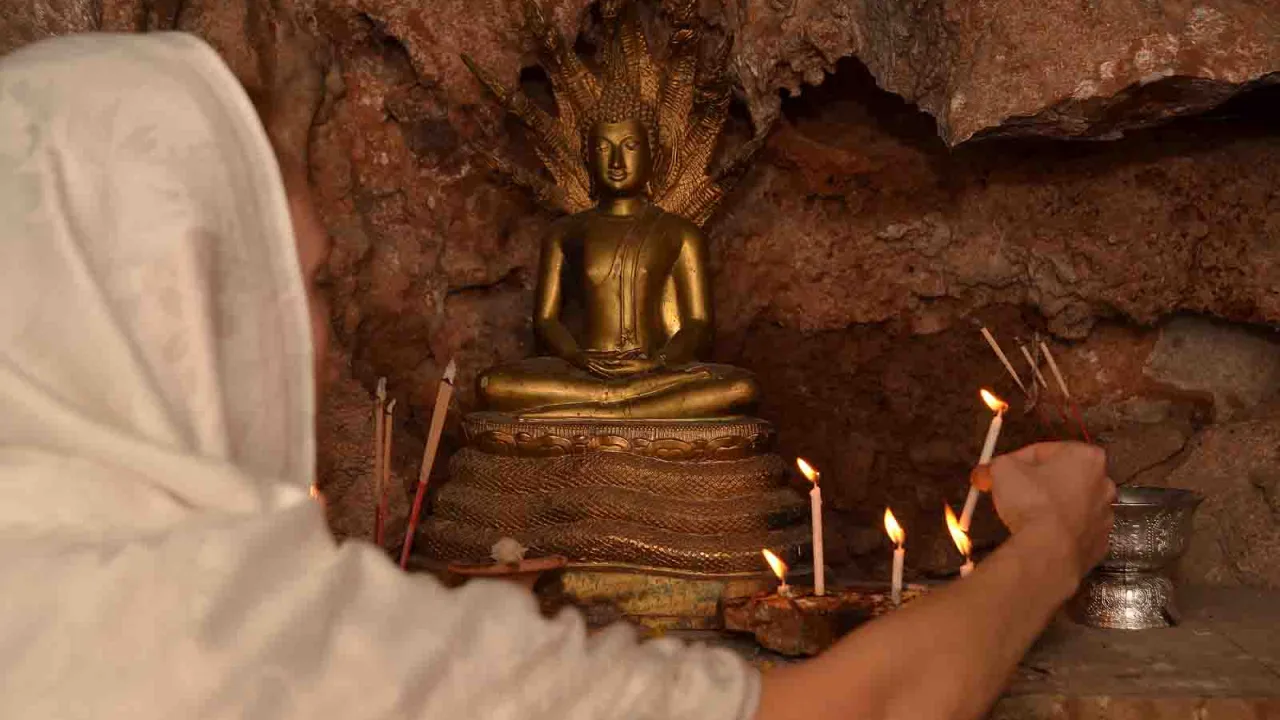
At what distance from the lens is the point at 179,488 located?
0.93 m

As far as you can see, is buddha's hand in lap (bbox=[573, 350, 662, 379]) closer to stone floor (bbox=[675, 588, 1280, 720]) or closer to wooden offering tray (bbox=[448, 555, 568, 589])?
wooden offering tray (bbox=[448, 555, 568, 589])

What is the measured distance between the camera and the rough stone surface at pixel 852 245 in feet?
11.4

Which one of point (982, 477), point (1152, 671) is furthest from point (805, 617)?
point (982, 477)

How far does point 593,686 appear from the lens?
101 centimetres

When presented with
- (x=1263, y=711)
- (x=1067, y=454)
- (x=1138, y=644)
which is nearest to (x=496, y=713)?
(x=1067, y=454)

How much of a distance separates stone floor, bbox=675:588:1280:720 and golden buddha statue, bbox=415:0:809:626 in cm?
40

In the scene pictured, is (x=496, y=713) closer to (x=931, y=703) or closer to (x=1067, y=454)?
(x=931, y=703)

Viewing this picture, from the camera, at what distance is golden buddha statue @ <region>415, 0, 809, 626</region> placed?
3090mm

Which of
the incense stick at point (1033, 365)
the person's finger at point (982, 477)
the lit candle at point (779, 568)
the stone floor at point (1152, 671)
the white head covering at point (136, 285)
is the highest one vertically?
the white head covering at point (136, 285)

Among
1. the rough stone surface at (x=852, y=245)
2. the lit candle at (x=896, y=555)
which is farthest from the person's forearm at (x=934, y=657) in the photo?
the rough stone surface at (x=852, y=245)

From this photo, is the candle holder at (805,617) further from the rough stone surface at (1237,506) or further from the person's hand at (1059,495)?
the rough stone surface at (1237,506)

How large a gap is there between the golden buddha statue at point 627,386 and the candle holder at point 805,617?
1.59ft

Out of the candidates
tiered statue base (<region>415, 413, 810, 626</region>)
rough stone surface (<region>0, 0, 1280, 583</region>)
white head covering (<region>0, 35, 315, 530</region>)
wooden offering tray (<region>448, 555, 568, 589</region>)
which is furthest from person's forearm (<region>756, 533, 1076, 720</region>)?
rough stone surface (<region>0, 0, 1280, 583</region>)

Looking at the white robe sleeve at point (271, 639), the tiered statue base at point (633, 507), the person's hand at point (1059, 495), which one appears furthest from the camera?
the tiered statue base at point (633, 507)
